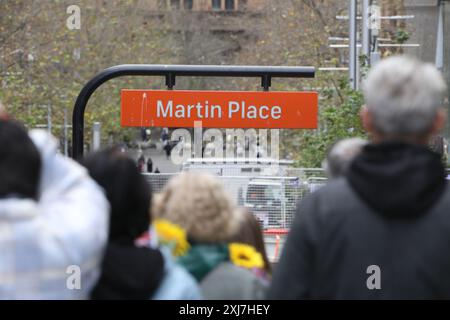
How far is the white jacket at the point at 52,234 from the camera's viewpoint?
13.9 ft

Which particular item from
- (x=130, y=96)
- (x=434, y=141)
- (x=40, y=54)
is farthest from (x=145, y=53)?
(x=130, y=96)

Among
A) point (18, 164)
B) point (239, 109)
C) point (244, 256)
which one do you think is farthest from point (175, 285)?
point (239, 109)

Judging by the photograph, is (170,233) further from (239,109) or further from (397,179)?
(239,109)

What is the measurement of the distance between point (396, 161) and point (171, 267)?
3.72ft

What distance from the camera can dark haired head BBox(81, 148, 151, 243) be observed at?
193 inches

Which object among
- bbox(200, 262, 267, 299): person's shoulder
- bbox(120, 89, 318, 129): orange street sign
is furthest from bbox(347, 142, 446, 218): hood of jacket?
bbox(120, 89, 318, 129): orange street sign

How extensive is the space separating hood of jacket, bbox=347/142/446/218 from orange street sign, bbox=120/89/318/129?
8.85 m

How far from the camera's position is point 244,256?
5.25m

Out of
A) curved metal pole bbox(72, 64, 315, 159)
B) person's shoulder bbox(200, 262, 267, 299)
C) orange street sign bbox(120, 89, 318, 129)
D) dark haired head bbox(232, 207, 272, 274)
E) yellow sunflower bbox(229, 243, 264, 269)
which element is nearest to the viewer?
person's shoulder bbox(200, 262, 267, 299)

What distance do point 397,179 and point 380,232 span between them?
0.65 ft

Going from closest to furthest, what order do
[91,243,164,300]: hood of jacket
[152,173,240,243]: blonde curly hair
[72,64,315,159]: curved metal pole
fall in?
[91,243,164,300]: hood of jacket, [152,173,240,243]: blonde curly hair, [72,64,315,159]: curved metal pole

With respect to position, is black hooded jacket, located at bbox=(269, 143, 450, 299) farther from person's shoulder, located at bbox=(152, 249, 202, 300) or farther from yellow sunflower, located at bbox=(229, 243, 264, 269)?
yellow sunflower, located at bbox=(229, 243, 264, 269)
